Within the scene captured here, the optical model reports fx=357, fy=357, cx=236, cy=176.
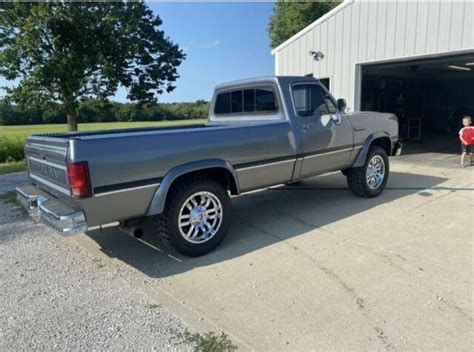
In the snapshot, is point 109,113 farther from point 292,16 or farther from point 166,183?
point 292,16

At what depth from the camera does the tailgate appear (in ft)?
11.0

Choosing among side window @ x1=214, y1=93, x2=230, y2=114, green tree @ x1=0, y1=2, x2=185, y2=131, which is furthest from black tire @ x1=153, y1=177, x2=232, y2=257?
green tree @ x1=0, y1=2, x2=185, y2=131

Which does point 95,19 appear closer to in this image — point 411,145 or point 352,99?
point 352,99

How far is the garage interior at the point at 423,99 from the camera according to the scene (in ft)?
56.4

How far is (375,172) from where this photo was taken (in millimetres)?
6266

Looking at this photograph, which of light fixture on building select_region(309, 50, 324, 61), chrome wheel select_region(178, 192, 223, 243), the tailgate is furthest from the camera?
light fixture on building select_region(309, 50, 324, 61)

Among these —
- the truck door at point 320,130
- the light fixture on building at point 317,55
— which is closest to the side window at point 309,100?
the truck door at point 320,130

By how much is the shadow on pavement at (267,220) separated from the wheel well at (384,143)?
780 millimetres

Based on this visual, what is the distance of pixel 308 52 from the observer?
12000 millimetres

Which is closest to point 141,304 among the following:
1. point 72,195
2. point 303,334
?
point 72,195

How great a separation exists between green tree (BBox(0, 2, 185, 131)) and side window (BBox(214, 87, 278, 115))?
8.48m

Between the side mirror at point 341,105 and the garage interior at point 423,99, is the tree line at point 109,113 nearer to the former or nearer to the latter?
the garage interior at point 423,99

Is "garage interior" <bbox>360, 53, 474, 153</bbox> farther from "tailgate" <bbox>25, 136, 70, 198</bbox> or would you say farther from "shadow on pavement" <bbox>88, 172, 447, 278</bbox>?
"tailgate" <bbox>25, 136, 70, 198</bbox>

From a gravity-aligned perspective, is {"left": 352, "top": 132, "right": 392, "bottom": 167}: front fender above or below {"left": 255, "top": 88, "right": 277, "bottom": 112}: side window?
below
